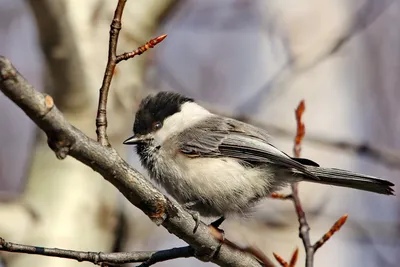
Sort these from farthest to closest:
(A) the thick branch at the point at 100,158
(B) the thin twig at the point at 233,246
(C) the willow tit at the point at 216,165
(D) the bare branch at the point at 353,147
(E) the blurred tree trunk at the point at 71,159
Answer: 1. (D) the bare branch at the point at 353,147
2. (E) the blurred tree trunk at the point at 71,159
3. (C) the willow tit at the point at 216,165
4. (B) the thin twig at the point at 233,246
5. (A) the thick branch at the point at 100,158

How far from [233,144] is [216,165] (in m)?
0.13

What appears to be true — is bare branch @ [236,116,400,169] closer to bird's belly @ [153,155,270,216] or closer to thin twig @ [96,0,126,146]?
bird's belly @ [153,155,270,216]

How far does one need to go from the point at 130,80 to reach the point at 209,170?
1.30 meters

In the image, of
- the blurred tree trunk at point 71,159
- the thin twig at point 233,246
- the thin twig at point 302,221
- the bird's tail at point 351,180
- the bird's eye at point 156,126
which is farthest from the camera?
the blurred tree trunk at point 71,159

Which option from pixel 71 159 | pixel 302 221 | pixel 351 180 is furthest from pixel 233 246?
pixel 71 159

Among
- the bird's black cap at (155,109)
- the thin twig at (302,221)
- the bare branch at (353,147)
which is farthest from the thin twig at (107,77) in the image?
the bare branch at (353,147)

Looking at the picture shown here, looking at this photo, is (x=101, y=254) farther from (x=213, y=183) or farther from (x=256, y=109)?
(x=256, y=109)

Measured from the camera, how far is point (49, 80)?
10.8ft

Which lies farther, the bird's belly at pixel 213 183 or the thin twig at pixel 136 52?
the bird's belly at pixel 213 183

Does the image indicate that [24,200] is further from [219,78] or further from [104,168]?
[219,78]

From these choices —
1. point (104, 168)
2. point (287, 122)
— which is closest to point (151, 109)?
point (104, 168)

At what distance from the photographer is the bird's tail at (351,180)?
2258 millimetres

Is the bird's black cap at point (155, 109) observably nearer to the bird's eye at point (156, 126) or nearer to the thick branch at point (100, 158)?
the bird's eye at point (156, 126)

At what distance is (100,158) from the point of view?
1361 millimetres
